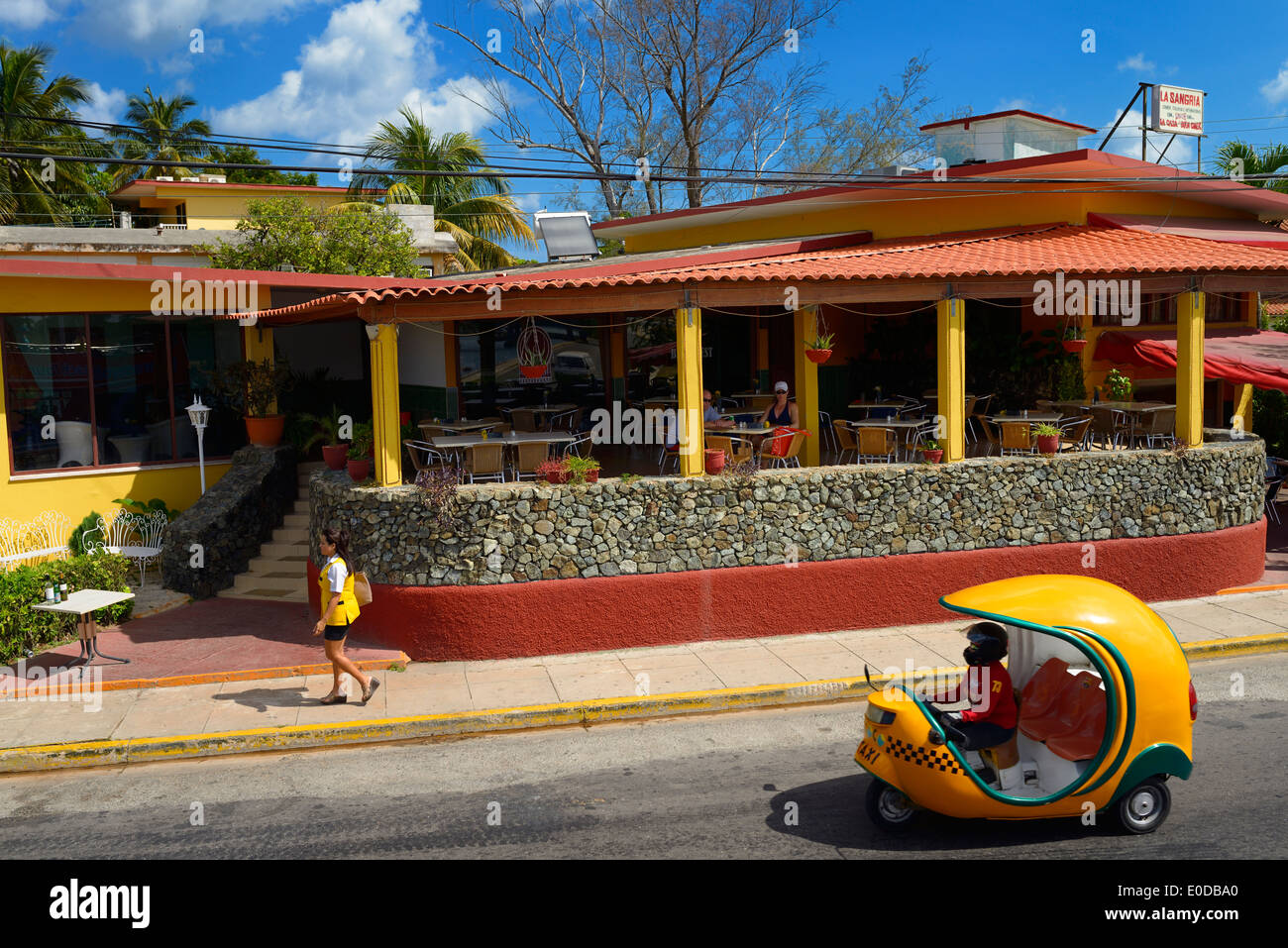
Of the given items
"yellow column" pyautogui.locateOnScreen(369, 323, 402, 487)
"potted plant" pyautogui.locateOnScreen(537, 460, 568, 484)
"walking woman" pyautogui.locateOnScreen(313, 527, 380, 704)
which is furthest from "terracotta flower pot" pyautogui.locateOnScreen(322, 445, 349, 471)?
"walking woman" pyautogui.locateOnScreen(313, 527, 380, 704)

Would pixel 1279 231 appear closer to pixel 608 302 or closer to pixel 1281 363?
pixel 1281 363

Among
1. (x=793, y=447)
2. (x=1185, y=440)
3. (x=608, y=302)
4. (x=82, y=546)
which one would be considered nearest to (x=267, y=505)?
(x=82, y=546)

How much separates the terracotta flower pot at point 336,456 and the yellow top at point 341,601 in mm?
3417

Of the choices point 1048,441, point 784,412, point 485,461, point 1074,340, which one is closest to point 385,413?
point 485,461

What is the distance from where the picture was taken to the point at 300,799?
8.66m

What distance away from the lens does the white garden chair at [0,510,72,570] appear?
50.6 feet

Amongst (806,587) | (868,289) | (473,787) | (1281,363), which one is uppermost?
(868,289)

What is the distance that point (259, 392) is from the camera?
669 inches

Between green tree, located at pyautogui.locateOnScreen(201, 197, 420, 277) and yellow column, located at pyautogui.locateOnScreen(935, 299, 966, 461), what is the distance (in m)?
11.6

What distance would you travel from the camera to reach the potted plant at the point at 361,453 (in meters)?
13.0

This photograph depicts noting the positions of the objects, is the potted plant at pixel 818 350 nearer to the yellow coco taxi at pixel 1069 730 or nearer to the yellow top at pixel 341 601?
the yellow top at pixel 341 601

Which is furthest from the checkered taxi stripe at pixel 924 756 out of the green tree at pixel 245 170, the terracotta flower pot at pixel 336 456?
the green tree at pixel 245 170

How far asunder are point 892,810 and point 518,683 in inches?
196
